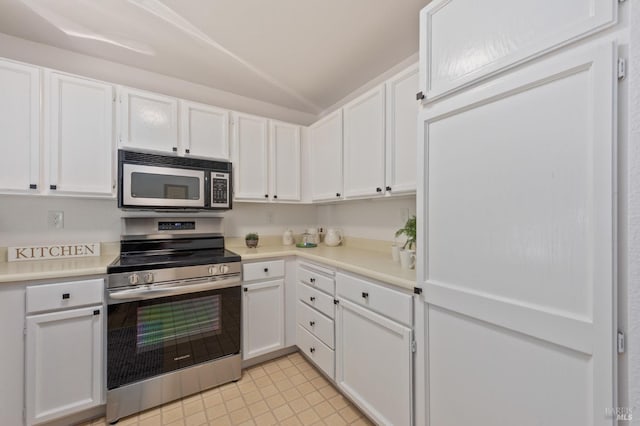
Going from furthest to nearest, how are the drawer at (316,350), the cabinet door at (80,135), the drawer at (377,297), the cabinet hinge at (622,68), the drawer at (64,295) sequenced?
the drawer at (316,350) < the cabinet door at (80,135) < the drawer at (64,295) < the drawer at (377,297) < the cabinet hinge at (622,68)

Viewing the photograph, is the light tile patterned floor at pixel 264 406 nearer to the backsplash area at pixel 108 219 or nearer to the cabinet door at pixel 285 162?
the backsplash area at pixel 108 219

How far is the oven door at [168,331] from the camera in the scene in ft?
5.05

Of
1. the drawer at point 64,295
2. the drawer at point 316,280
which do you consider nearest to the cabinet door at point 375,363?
the drawer at point 316,280

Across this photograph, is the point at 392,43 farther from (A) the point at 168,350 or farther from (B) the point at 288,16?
(A) the point at 168,350

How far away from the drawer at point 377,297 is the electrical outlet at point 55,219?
2.13 metres

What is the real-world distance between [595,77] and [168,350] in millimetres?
2420

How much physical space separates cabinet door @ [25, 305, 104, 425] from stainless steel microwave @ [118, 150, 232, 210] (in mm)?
779

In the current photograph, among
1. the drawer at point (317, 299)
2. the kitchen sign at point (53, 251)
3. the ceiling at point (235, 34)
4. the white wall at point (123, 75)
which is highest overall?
the ceiling at point (235, 34)

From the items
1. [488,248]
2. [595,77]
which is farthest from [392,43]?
[488,248]

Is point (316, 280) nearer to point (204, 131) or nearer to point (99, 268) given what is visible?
point (99, 268)

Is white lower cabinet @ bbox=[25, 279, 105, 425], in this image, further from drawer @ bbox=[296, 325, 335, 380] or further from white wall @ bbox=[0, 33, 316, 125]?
white wall @ bbox=[0, 33, 316, 125]

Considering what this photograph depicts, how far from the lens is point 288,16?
1609 mm

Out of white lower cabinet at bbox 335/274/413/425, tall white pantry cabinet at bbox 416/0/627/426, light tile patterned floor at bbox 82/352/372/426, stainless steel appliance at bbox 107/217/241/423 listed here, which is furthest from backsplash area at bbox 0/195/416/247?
light tile patterned floor at bbox 82/352/372/426

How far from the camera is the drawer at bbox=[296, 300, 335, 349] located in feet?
5.94
